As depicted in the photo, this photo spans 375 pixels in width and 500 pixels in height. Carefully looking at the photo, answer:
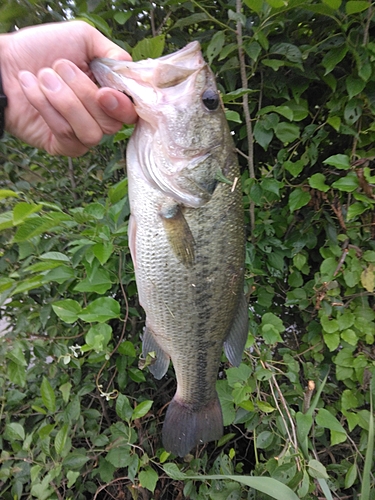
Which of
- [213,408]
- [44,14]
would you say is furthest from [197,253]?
[44,14]

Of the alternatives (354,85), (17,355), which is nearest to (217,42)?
(354,85)

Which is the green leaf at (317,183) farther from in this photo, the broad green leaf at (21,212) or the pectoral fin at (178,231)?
the broad green leaf at (21,212)

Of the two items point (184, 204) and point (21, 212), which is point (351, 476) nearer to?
point (184, 204)

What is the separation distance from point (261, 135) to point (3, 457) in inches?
64.2

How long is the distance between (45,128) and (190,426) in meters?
1.20

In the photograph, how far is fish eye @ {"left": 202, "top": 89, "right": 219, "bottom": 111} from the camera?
0.95 m

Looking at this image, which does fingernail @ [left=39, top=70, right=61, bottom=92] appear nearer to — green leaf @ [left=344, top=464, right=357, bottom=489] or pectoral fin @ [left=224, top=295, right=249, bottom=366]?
pectoral fin @ [left=224, top=295, right=249, bottom=366]

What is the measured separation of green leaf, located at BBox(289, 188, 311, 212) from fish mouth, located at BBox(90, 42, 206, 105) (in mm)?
732

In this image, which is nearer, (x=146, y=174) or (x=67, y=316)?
(x=146, y=174)

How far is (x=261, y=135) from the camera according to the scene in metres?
1.38

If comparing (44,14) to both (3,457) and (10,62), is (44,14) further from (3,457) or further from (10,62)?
(3,457)

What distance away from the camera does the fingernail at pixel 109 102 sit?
0.82 metres

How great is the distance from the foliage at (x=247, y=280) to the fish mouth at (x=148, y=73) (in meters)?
0.17

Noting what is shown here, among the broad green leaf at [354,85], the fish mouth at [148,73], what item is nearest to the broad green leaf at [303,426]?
the fish mouth at [148,73]
